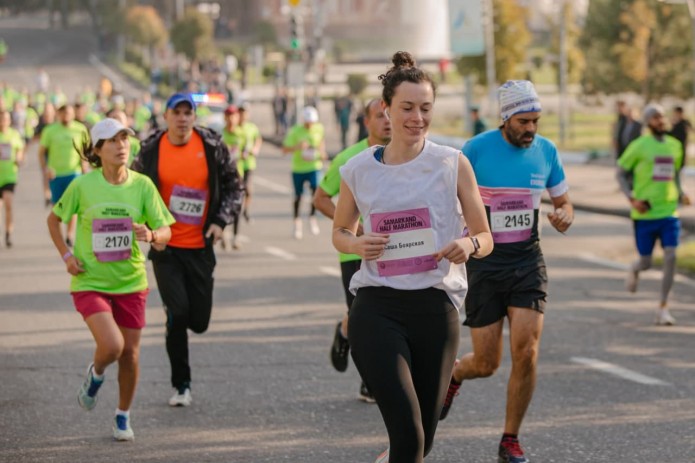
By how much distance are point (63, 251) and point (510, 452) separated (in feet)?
8.72

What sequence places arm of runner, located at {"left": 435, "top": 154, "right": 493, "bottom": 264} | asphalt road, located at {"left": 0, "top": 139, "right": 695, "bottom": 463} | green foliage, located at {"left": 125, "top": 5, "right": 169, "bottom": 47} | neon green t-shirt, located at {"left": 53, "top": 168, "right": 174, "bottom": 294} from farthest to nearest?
green foliage, located at {"left": 125, "top": 5, "right": 169, "bottom": 47}
neon green t-shirt, located at {"left": 53, "top": 168, "right": 174, "bottom": 294}
asphalt road, located at {"left": 0, "top": 139, "right": 695, "bottom": 463}
arm of runner, located at {"left": 435, "top": 154, "right": 493, "bottom": 264}

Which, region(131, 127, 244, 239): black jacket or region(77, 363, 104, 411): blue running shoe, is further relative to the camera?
region(131, 127, 244, 239): black jacket

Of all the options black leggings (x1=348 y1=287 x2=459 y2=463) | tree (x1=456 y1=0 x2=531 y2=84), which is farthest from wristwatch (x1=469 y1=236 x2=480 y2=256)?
tree (x1=456 y1=0 x2=531 y2=84)

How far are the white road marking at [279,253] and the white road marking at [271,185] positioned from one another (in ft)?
31.6

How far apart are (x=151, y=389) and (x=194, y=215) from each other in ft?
4.39

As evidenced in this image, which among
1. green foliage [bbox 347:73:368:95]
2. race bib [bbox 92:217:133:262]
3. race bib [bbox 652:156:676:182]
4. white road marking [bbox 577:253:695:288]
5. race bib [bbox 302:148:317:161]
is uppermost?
race bib [bbox 92:217:133:262]

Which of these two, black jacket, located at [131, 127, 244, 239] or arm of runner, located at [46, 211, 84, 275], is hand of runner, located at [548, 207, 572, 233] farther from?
arm of runner, located at [46, 211, 84, 275]

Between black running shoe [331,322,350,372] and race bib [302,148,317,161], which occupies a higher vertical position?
race bib [302,148,317,161]

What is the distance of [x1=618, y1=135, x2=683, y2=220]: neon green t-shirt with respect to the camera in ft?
44.2

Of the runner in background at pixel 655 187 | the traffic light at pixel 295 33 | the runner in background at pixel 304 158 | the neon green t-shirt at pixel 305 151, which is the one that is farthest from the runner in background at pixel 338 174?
the traffic light at pixel 295 33

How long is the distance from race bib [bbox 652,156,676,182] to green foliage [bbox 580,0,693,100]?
29.7 metres

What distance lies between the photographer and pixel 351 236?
20.1 feet

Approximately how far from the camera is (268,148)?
46469 mm

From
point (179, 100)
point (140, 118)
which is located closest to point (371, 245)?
point (179, 100)
